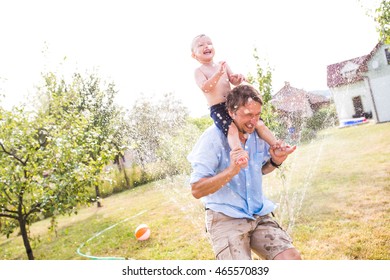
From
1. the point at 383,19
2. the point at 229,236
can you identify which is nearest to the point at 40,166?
the point at 229,236

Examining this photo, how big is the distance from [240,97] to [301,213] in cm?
205

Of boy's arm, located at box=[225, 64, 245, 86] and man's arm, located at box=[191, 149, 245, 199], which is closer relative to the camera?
man's arm, located at box=[191, 149, 245, 199]

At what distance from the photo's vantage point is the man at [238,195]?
1.57 metres

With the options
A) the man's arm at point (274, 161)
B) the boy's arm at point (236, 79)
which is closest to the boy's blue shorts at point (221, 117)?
the boy's arm at point (236, 79)

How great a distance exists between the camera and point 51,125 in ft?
11.7

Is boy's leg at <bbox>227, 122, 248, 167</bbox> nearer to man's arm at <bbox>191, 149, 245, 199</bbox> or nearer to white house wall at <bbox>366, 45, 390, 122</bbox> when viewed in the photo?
man's arm at <bbox>191, 149, 245, 199</bbox>

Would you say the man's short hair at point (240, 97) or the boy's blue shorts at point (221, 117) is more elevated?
the man's short hair at point (240, 97)

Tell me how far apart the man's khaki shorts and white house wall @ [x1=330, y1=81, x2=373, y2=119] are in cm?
146

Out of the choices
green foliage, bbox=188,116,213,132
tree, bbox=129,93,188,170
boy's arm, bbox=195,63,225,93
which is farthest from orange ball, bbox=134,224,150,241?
boy's arm, bbox=195,63,225,93

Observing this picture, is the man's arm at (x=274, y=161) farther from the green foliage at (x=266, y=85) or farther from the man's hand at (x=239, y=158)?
the green foliage at (x=266, y=85)

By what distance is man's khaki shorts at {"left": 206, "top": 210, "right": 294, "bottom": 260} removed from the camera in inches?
62.6

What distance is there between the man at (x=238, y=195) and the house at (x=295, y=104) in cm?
134
